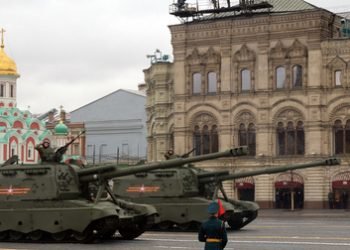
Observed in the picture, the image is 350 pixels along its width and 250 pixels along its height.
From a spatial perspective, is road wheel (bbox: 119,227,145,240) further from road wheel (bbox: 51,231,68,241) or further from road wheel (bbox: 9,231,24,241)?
road wheel (bbox: 9,231,24,241)

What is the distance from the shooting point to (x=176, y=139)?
60.9 meters

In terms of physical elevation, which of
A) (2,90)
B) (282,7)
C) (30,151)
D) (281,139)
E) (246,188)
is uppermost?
(282,7)

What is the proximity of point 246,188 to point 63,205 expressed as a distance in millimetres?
34539

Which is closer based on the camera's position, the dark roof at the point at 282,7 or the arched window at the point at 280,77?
the arched window at the point at 280,77

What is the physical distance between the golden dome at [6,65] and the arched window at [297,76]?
1428 inches

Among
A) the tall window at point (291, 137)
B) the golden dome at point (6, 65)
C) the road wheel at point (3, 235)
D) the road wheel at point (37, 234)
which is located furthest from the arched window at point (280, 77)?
the golden dome at point (6, 65)

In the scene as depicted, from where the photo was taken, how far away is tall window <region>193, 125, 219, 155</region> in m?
59.8

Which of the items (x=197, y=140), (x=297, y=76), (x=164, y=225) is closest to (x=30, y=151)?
(x=197, y=140)

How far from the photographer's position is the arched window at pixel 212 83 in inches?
2351

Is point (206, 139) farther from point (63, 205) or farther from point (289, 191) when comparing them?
point (63, 205)

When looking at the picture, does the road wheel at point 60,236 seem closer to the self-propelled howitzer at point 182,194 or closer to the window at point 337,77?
the self-propelled howitzer at point 182,194

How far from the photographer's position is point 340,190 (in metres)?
56.0

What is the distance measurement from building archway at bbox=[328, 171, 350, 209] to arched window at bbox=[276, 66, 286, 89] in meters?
6.50

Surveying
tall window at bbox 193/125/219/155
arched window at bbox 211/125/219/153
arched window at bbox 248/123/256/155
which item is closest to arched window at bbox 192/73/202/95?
tall window at bbox 193/125/219/155
